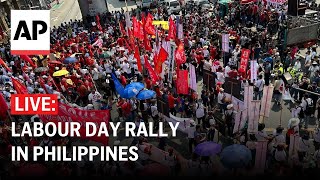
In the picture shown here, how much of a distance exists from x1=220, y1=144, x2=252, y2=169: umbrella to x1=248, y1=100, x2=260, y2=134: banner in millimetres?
2281

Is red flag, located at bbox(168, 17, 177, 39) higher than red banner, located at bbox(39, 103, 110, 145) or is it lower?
higher

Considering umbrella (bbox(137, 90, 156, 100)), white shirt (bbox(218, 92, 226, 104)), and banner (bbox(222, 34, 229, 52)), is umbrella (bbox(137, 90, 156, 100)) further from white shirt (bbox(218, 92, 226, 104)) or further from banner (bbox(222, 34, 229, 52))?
banner (bbox(222, 34, 229, 52))

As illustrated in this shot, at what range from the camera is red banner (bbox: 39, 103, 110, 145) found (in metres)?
11.2

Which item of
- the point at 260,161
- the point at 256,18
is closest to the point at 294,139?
the point at 260,161

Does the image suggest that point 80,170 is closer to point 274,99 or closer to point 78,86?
point 78,86

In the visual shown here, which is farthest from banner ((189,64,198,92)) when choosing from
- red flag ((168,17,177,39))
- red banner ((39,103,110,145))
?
red flag ((168,17,177,39))

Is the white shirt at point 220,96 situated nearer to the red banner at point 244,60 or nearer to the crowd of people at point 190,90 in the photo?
the crowd of people at point 190,90

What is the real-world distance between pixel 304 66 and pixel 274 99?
371 centimetres

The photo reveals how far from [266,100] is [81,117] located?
608 centimetres

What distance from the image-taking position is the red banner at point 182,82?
13797mm

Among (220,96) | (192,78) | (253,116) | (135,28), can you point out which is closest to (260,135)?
(253,116)

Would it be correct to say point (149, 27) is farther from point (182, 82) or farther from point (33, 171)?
point (33, 171)

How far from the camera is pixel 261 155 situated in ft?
32.8

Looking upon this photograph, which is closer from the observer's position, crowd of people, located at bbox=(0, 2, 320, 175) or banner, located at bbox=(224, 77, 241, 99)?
crowd of people, located at bbox=(0, 2, 320, 175)
